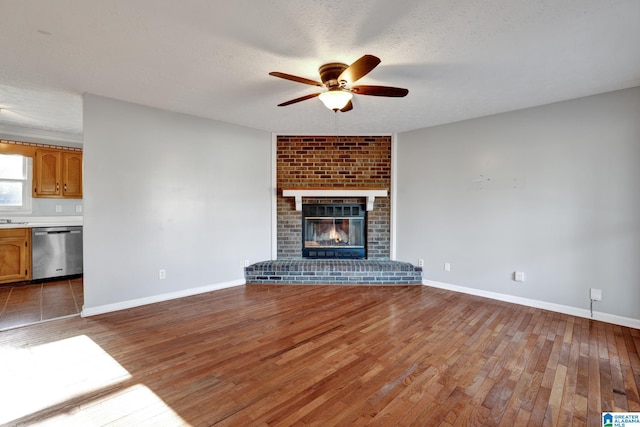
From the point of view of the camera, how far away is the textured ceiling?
167 centimetres

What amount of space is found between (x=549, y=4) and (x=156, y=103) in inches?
142

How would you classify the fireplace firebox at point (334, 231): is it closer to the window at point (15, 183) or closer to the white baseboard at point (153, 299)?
the white baseboard at point (153, 299)

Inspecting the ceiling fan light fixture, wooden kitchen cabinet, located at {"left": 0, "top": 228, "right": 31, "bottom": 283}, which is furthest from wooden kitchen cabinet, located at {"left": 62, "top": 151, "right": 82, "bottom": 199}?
the ceiling fan light fixture

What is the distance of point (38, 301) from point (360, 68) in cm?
444

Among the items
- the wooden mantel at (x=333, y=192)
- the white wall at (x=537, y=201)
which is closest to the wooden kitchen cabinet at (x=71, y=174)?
the wooden mantel at (x=333, y=192)

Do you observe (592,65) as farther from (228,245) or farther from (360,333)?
(228,245)

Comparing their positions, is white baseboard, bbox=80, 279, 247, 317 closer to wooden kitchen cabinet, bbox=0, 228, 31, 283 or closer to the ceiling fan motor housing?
wooden kitchen cabinet, bbox=0, 228, 31, 283

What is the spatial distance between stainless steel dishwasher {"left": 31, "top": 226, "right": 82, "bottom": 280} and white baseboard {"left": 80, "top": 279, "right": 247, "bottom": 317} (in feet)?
6.41

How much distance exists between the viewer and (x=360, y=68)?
188 cm

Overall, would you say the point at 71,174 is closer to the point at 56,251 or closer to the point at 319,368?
the point at 56,251

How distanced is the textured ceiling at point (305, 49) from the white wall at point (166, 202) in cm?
43

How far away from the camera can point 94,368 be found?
1.99m

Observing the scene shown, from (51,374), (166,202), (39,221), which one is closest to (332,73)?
(166,202)

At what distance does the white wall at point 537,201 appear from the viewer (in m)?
2.79
